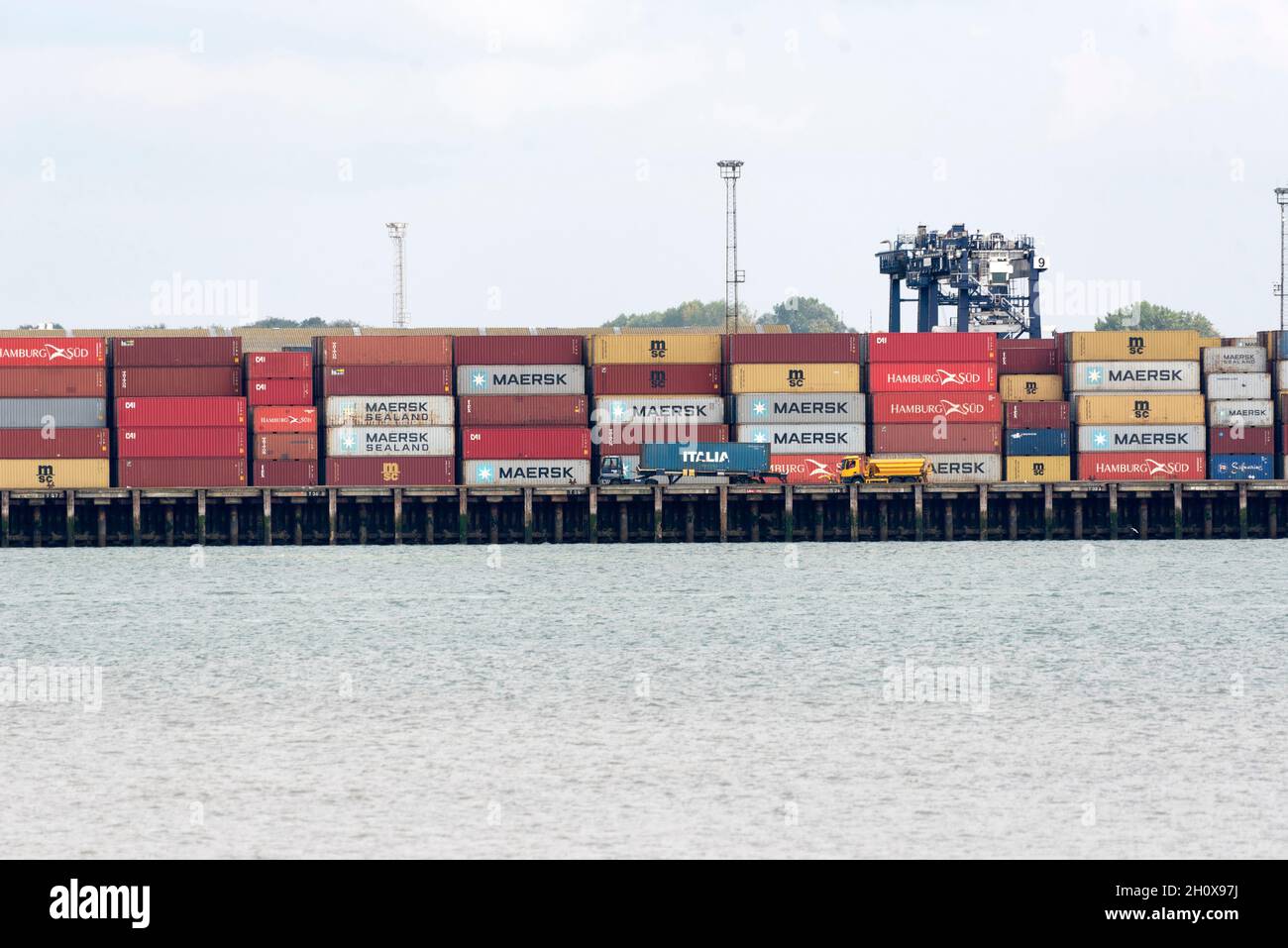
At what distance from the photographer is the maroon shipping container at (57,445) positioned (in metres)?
95.3

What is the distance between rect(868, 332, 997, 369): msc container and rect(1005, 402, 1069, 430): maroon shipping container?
3.22 m

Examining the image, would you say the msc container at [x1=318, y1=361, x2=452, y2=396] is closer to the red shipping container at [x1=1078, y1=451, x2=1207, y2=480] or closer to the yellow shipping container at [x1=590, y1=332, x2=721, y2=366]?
the yellow shipping container at [x1=590, y1=332, x2=721, y2=366]

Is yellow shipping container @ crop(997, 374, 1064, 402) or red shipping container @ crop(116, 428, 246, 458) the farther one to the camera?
yellow shipping container @ crop(997, 374, 1064, 402)

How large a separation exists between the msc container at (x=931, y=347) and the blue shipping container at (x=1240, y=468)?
13924 millimetres

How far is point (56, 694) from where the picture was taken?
4719 centimetres

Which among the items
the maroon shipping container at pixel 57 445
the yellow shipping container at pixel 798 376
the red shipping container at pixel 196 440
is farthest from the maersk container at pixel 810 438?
the maroon shipping container at pixel 57 445

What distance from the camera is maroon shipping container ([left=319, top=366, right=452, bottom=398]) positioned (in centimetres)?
9656

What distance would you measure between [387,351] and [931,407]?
28.6m

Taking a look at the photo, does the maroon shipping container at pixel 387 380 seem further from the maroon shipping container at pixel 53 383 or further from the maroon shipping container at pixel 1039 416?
the maroon shipping container at pixel 1039 416

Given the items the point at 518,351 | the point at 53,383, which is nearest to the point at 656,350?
the point at 518,351

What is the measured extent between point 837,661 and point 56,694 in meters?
21.0

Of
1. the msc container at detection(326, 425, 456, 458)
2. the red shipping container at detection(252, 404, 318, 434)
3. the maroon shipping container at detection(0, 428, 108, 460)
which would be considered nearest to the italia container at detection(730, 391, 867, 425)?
the msc container at detection(326, 425, 456, 458)

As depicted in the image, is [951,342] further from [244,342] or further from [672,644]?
[244,342]

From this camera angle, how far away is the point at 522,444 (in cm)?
9688
